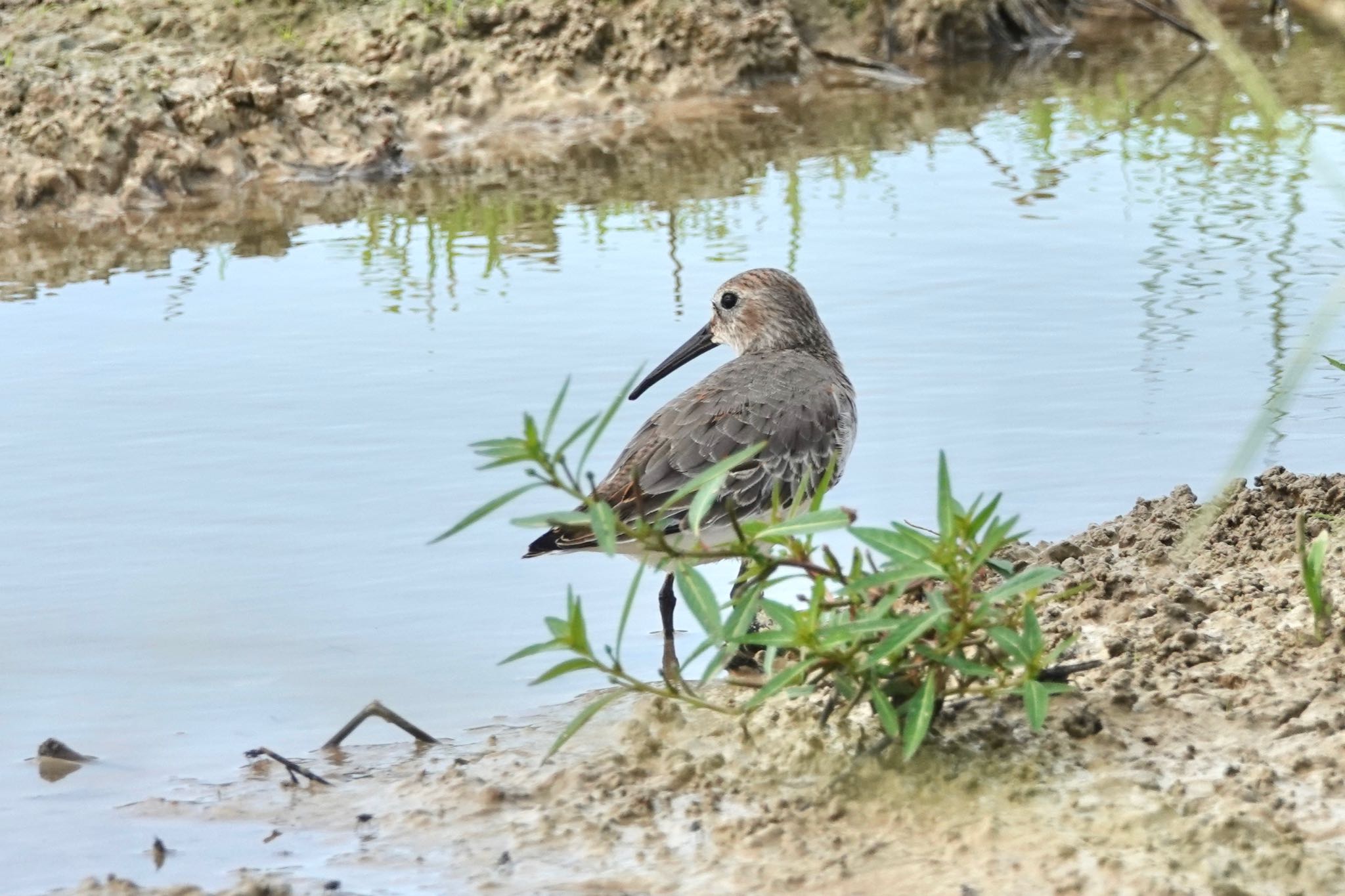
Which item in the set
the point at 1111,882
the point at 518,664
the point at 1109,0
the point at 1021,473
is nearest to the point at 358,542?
the point at 518,664

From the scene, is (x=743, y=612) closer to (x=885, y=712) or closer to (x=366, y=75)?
(x=885, y=712)

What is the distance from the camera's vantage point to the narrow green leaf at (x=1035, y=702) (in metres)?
3.44

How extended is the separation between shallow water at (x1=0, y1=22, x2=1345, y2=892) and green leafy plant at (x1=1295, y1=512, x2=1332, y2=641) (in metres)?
0.88

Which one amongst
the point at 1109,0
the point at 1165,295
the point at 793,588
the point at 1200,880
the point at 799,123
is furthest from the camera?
the point at 1109,0

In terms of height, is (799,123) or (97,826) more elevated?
(799,123)

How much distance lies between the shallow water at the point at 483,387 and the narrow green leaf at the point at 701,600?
1.06 meters

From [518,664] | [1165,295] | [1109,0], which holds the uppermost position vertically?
[1109,0]

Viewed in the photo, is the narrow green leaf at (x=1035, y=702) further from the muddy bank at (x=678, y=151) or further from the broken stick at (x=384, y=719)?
the muddy bank at (x=678, y=151)

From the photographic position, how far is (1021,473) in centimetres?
586

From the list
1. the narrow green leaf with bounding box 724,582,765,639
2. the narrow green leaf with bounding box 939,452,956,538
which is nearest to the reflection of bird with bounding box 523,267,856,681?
the narrow green leaf with bounding box 724,582,765,639

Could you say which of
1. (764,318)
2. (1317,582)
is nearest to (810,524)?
(1317,582)

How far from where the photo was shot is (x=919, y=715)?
3.51 metres

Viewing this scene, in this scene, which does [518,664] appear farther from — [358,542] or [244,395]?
[244,395]

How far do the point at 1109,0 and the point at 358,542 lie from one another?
10915mm
